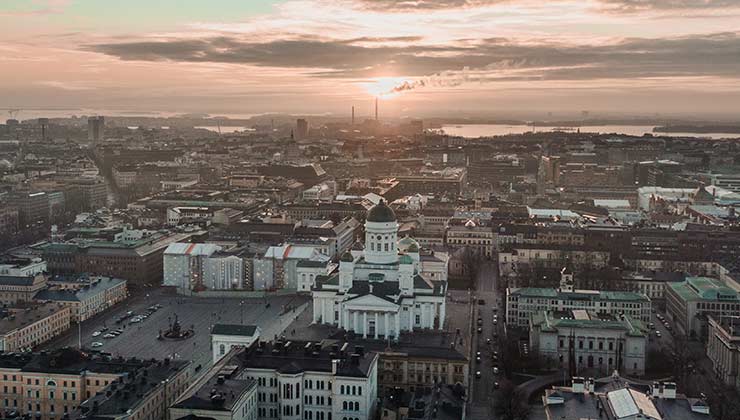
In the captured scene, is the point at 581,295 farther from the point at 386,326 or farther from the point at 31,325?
the point at 31,325

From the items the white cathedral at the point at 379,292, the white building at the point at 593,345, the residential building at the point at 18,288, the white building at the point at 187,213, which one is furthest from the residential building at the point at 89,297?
the white building at the point at 187,213

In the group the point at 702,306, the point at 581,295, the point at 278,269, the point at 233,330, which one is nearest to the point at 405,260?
the point at 581,295

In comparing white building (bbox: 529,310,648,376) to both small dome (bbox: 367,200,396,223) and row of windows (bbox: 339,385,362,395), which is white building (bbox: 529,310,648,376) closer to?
small dome (bbox: 367,200,396,223)

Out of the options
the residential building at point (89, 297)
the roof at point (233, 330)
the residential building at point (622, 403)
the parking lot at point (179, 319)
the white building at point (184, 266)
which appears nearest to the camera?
the residential building at point (622, 403)

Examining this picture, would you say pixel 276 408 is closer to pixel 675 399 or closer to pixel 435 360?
pixel 435 360

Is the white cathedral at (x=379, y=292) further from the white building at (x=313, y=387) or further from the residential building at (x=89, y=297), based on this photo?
the residential building at (x=89, y=297)

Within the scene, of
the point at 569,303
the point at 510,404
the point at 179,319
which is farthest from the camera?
the point at 179,319
